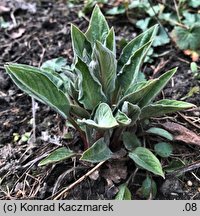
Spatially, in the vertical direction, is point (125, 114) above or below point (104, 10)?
above

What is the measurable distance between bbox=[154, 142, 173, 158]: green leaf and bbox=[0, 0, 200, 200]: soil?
0.20 feet

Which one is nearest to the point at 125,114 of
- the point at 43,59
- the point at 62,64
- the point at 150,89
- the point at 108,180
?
the point at 150,89

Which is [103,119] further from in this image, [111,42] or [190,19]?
[190,19]

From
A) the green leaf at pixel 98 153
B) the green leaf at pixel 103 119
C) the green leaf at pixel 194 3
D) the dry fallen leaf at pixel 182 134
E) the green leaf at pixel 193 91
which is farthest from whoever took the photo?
the green leaf at pixel 194 3

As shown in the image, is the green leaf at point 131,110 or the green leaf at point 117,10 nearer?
the green leaf at point 131,110

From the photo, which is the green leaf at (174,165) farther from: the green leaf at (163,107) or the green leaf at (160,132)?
the green leaf at (163,107)

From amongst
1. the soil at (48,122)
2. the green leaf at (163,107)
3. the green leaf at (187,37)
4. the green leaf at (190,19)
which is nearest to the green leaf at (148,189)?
the soil at (48,122)

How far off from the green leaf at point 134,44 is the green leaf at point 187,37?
0.55 m

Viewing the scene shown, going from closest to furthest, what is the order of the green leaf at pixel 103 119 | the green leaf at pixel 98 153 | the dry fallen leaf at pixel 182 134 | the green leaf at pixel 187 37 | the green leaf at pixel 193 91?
the green leaf at pixel 103 119 < the green leaf at pixel 98 153 < the dry fallen leaf at pixel 182 134 < the green leaf at pixel 193 91 < the green leaf at pixel 187 37

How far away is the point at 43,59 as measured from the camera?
7.15 feet

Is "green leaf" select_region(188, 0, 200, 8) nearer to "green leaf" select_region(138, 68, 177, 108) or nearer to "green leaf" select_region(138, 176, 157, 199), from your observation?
"green leaf" select_region(138, 68, 177, 108)

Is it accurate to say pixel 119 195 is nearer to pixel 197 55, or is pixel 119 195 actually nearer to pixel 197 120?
pixel 197 120

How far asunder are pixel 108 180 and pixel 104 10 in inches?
47.3

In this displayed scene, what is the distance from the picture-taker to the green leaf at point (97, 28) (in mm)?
1594
